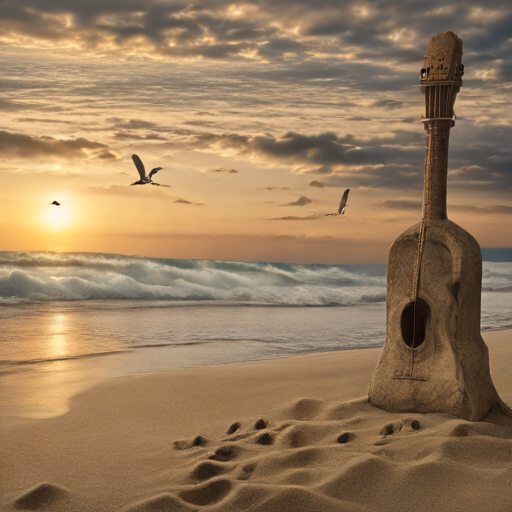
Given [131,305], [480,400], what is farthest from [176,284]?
[480,400]

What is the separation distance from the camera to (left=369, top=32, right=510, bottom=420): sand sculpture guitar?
5.16 meters

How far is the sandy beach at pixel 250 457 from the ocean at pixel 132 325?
4.01 ft

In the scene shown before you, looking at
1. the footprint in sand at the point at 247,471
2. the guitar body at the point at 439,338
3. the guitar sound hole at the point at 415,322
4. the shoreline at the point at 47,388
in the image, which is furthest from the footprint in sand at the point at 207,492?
the shoreline at the point at 47,388

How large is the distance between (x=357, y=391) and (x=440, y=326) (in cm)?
202

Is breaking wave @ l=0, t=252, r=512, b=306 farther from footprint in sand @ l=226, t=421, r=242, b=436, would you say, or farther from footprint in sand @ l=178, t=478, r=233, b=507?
footprint in sand @ l=178, t=478, r=233, b=507

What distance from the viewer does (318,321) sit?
15.9m

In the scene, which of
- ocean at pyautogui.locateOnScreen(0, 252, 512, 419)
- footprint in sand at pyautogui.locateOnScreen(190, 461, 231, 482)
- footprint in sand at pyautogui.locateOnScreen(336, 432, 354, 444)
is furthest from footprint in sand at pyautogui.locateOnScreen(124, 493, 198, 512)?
ocean at pyautogui.locateOnScreen(0, 252, 512, 419)

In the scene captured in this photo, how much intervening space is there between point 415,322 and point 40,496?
3.51 m

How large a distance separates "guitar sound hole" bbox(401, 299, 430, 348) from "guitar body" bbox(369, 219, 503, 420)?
1 cm

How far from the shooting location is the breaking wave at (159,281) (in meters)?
24.8

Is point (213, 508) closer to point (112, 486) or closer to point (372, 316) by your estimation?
point (112, 486)

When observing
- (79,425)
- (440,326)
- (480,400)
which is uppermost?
(440,326)

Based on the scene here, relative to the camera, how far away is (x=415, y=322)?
5.38 meters

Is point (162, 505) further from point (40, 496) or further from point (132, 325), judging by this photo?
point (132, 325)
